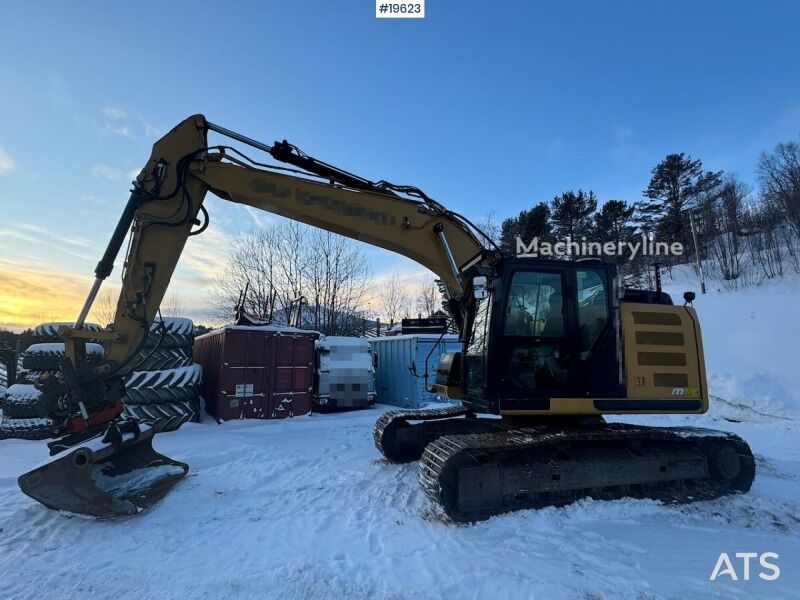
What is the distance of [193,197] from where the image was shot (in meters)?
5.71

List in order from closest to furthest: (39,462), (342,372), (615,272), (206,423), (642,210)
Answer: (615,272) < (39,462) < (206,423) < (342,372) < (642,210)

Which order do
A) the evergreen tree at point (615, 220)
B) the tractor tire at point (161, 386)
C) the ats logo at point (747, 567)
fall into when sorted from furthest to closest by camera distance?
the evergreen tree at point (615, 220) → the tractor tire at point (161, 386) → the ats logo at point (747, 567)

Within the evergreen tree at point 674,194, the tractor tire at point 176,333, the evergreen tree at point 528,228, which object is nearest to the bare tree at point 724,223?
the evergreen tree at point 674,194

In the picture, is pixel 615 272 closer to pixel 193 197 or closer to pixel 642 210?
pixel 193 197

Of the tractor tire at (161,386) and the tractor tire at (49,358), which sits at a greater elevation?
the tractor tire at (49,358)

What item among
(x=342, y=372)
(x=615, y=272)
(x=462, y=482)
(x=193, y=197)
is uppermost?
(x=193, y=197)

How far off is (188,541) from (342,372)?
30.7ft

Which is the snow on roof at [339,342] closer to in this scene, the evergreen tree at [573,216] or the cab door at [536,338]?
the cab door at [536,338]

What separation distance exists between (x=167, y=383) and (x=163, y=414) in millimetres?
661

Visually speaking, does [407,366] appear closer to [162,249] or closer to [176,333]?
[176,333]

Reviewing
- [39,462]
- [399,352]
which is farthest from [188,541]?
[399,352]

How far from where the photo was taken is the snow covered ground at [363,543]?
338 centimetres

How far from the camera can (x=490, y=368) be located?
5230 millimetres

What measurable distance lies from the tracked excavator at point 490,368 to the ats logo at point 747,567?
54.4 inches
